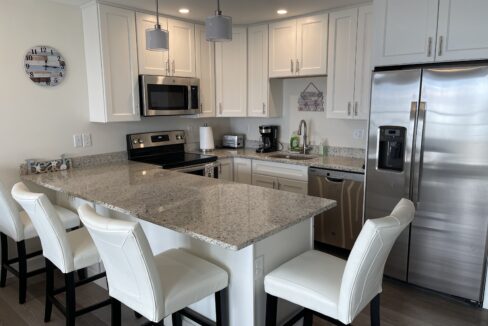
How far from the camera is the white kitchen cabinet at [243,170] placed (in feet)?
13.4

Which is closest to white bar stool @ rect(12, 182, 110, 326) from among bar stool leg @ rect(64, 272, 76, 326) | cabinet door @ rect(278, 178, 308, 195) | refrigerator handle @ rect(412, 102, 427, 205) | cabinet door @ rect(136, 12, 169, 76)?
bar stool leg @ rect(64, 272, 76, 326)

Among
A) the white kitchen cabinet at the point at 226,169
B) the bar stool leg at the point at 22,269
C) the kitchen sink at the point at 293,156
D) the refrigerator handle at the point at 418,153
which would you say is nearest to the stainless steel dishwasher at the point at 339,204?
the kitchen sink at the point at 293,156

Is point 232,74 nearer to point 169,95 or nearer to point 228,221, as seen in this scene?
point 169,95

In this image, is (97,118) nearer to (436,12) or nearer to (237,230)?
(237,230)

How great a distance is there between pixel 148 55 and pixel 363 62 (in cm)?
207

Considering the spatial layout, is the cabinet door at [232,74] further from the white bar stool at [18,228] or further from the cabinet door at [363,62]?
the white bar stool at [18,228]

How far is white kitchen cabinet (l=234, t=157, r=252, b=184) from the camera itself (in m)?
4.09

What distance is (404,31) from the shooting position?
272 cm

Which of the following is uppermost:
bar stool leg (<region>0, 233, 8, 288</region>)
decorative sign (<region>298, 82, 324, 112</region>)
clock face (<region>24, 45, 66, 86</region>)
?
clock face (<region>24, 45, 66, 86</region>)

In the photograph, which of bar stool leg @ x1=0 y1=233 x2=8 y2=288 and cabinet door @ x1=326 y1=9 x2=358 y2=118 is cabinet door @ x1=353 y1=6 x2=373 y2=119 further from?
bar stool leg @ x1=0 y1=233 x2=8 y2=288

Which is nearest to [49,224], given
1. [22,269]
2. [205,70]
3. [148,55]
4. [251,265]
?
[22,269]

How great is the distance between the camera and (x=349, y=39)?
3.44 m

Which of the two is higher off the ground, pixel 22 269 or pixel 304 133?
pixel 304 133

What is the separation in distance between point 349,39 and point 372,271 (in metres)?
2.52
